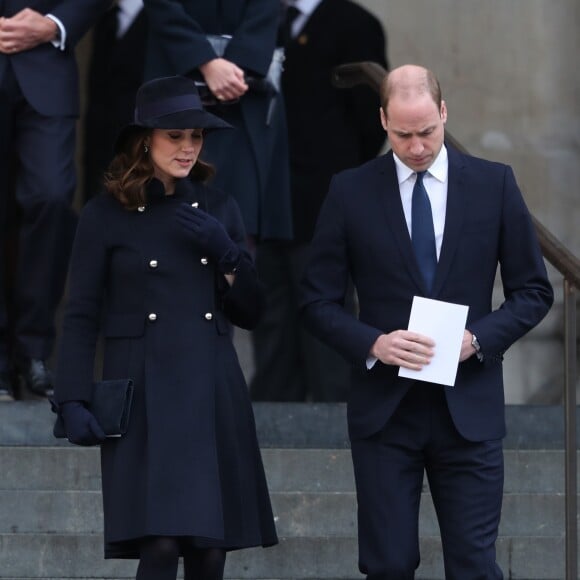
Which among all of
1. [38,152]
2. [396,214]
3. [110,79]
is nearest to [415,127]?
[396,214]

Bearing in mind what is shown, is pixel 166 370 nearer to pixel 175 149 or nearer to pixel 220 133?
pixel 175 149

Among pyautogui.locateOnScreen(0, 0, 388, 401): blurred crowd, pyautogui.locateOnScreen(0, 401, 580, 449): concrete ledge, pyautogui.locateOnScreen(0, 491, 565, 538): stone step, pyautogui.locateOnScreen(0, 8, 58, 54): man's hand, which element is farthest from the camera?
pyautogui.locateOnScreen(0, 8, 58, 54): man's hand

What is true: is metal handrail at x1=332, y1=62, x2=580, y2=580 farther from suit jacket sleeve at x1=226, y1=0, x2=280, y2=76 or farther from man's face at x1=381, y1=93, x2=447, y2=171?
suit jacket sleeve at x1=226, y1=0, x2=280, y2=76

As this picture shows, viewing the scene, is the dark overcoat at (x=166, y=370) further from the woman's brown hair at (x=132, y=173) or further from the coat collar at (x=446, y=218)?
the coat collar at (x=446, y=218)

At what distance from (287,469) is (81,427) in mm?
1760

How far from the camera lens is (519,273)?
507 centimetres

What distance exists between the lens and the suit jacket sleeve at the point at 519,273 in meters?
4.99

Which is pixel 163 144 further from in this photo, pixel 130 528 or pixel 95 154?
pixel 95 154

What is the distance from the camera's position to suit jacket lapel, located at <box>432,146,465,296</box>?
4.98 metres

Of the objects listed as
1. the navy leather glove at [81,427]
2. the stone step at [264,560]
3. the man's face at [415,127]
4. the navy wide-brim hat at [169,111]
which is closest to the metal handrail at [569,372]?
the stone step at [264,560]

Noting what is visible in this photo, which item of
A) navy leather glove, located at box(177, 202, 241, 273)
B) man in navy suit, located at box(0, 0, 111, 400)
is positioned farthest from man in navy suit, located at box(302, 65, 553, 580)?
man in navy suit, located at box(0, 0, 111, 400)

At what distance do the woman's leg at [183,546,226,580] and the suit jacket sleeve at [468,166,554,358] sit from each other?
0.96 meters

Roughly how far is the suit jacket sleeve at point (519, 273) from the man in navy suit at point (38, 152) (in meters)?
2.40

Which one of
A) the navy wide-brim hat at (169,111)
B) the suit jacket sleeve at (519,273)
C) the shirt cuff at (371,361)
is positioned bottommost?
the shirt cuff at (371,361)
